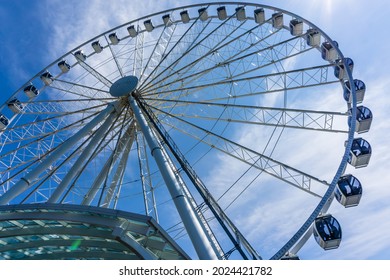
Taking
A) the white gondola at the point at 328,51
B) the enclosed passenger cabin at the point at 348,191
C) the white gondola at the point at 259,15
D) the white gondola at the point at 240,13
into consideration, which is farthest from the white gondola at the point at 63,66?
the enclosed passenger cabin at the point at 348,191

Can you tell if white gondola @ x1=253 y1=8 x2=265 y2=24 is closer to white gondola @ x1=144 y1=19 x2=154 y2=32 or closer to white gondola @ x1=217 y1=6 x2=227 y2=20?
white gondola @ x1=217 y1=6 x2=227 y2=20

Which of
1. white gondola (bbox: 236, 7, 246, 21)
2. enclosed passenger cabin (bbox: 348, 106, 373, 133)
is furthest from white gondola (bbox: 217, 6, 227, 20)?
enclosed passenger cabin (bbox: 348, 106, 373, 133)

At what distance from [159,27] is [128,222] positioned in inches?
758

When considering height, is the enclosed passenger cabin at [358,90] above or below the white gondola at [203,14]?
below

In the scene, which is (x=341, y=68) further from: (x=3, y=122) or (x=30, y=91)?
(x=3, y=122)

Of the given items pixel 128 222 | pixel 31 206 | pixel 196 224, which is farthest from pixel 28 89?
pixel 196 224

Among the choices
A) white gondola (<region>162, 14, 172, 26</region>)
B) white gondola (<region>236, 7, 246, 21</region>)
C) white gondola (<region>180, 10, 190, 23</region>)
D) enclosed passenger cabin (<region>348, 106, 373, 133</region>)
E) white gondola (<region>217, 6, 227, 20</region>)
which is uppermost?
white gondola (<region>162, 14, 172, 26</region>)

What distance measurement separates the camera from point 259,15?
75.8ft

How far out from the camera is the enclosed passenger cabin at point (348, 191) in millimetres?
13094

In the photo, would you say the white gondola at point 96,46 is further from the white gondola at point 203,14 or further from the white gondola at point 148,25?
the white gondola at point 203,14

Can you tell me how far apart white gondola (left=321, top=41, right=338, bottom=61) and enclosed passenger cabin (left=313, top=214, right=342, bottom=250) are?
1064 cm

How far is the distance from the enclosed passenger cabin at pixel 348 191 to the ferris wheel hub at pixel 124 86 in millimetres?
11830

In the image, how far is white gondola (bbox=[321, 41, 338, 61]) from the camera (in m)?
19.4
